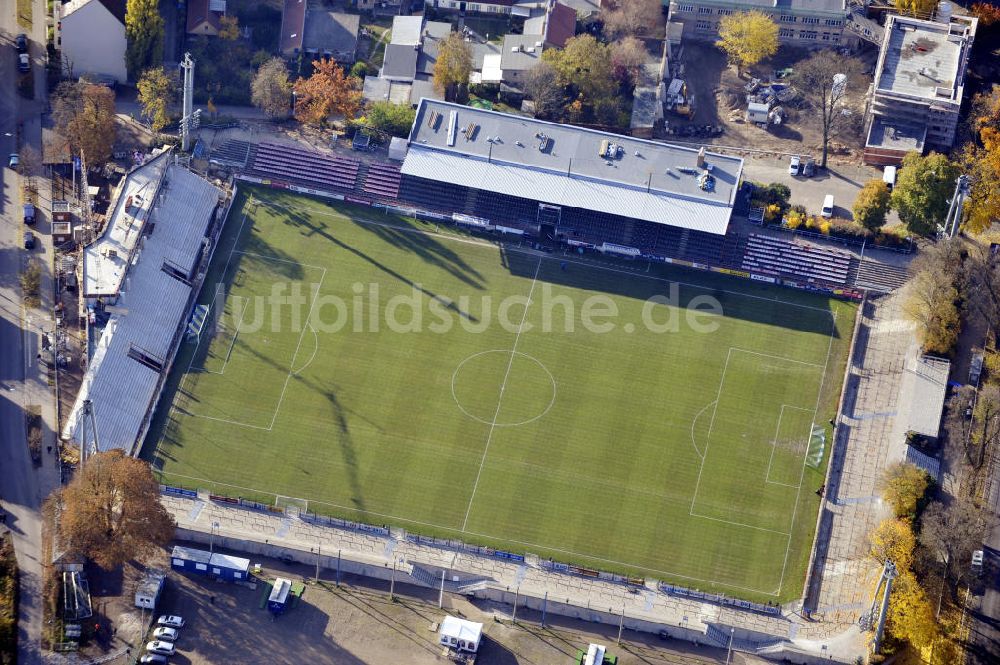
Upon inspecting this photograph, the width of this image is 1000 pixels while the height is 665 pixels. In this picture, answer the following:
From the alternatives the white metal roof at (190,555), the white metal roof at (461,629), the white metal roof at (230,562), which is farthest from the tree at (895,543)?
the white metal roof at (190,555)

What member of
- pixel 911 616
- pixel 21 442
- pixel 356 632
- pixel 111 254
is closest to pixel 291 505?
pixel 356 632

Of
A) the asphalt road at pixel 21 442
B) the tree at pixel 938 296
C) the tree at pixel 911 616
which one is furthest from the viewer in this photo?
the tree at pixel 938 296

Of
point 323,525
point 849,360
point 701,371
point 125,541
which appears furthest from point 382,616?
point 849,360

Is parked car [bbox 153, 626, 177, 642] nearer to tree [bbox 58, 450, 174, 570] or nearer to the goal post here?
tree [bbox 58, 450, 174, 570]

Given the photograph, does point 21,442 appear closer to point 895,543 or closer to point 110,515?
point 110,515

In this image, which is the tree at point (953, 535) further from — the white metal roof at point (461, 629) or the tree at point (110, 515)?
the tree at point (110, 515)
